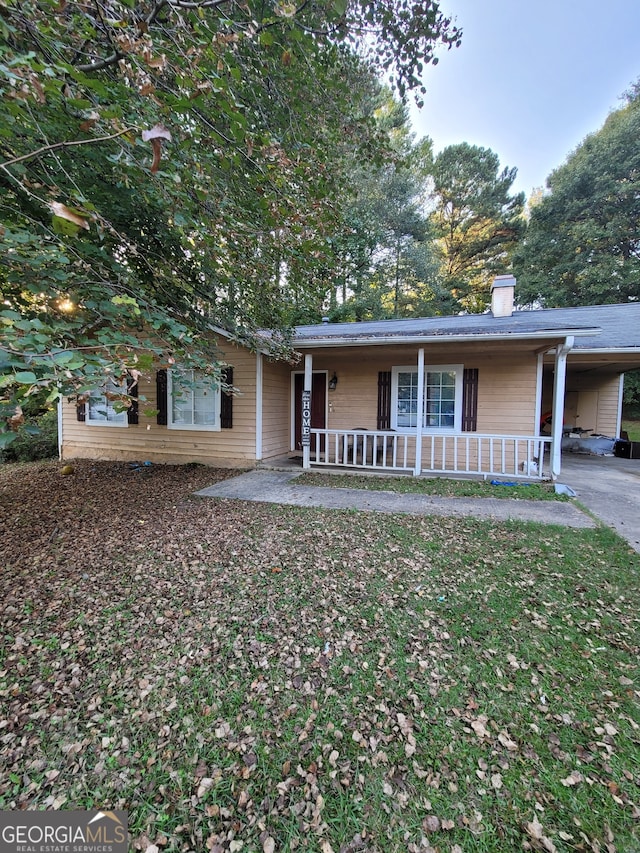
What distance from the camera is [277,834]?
128cm

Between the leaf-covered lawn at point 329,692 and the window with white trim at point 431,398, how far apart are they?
12.7ft

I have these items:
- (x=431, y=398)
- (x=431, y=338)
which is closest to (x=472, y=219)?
(x=431, y=398)

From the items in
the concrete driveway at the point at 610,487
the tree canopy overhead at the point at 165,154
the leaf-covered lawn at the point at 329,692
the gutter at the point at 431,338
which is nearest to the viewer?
the leaf-covered lawn at the point at 329,692

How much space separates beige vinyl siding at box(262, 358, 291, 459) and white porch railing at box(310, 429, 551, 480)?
89cm

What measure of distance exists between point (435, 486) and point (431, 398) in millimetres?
2162

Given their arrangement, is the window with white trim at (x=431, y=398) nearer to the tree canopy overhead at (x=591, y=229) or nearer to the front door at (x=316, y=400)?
the front door at (x=316, y=400)

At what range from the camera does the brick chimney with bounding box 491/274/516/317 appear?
8391 millimetres

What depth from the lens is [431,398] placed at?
292 inches

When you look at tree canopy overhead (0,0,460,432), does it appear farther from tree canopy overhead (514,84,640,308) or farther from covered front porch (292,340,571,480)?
tree canopy overhead (514,84,640,308)

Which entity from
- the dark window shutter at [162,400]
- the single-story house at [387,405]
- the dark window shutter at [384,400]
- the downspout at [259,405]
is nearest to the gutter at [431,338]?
the single-story house at [387,405]

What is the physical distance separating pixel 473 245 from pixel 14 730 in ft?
77.3

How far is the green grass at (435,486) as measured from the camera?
5480 millimetres

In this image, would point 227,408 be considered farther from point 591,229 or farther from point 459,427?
point 591,229

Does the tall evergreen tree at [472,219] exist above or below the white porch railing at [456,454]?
above
